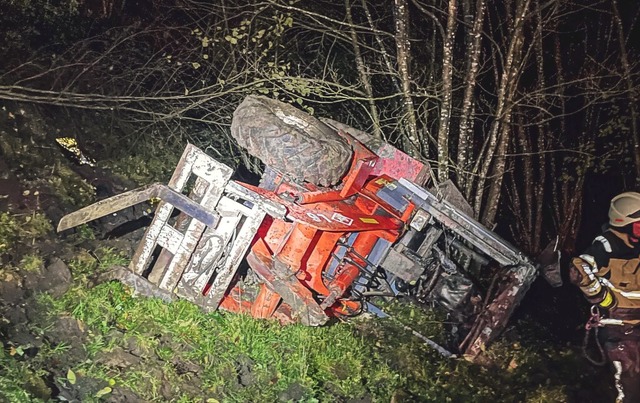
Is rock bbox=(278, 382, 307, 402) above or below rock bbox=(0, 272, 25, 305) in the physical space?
above

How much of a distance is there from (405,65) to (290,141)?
105 inches

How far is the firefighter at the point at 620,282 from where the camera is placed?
185 inches

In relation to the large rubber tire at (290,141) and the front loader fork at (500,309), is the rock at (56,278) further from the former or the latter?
the front loader fork at (500,309)

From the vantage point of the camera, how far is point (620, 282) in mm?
4738

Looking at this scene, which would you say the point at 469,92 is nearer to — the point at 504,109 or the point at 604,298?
the point at 504,109

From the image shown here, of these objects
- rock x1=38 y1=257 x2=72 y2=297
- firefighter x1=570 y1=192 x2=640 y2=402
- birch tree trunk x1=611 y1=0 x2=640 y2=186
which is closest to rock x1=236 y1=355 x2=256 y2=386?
rock x1=38 y1=257 x2=72 y2=297

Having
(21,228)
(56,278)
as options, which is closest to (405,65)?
(56,278)

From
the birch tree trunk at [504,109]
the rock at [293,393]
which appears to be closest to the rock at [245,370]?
the rock at [293,393]

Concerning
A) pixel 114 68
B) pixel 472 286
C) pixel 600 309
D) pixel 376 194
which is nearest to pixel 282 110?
pixel 376 194

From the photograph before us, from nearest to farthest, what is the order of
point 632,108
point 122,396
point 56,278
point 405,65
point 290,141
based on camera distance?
point 122,396
point 290,141
point 56,278
point 405,65
point 632,108

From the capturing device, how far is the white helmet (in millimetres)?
4703

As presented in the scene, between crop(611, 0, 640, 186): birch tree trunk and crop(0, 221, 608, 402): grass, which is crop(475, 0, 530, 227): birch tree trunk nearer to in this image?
crop(611, 0, 640, 186): birch tree trunk

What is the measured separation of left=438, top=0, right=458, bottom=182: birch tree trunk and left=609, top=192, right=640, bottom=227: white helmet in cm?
206

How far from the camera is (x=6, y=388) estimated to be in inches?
145
